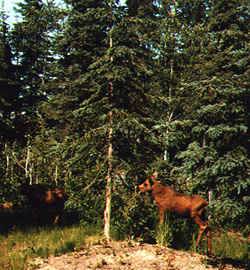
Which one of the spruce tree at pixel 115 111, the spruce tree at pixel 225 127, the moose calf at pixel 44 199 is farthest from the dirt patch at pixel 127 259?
the spruce tree at pixel 225 127

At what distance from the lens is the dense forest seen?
26.8 ft

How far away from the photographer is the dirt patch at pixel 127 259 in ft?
20.9

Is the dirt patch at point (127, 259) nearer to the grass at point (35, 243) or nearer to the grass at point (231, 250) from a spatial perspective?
the grass at point (35, 243)

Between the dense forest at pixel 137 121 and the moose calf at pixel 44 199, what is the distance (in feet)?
1.27

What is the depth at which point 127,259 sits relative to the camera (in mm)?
6691

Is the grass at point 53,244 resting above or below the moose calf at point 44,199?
below

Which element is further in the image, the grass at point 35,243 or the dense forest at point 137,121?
the dense forest at point 137,121

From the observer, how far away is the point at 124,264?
648 cm

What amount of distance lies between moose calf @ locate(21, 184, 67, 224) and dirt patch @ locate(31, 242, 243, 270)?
2972 millimetres

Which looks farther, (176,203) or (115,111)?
(115,111)

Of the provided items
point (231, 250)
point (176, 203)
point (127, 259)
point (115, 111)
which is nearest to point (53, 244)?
point (127, 259)

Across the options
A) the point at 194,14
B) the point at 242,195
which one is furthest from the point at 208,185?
the point at 194,14

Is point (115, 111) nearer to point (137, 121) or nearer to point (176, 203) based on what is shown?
point (137, 121)

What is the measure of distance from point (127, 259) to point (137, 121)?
10.6 ft
